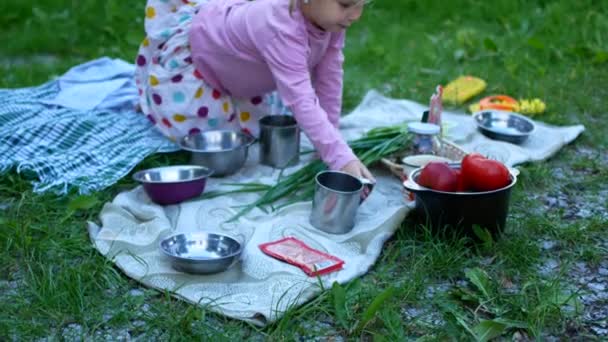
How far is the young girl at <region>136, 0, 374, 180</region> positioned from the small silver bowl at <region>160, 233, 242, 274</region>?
0.53m

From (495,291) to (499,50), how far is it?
2717mm

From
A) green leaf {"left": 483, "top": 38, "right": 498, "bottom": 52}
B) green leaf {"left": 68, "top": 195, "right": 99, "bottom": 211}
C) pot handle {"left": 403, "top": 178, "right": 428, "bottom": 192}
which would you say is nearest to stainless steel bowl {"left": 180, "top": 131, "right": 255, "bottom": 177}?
green leaf {"left": 68, "top": 195, "right": 99, "bottom": 211}

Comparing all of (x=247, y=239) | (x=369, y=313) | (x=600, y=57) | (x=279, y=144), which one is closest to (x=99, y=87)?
(x=279, y=144)

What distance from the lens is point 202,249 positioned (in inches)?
99.0

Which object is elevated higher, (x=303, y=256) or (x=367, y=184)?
(x=367, y=184)

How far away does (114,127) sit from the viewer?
3.37 m

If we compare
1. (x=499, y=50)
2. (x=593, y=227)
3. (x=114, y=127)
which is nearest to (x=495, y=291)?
(x=593, y=227)

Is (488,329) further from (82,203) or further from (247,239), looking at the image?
(82,203)

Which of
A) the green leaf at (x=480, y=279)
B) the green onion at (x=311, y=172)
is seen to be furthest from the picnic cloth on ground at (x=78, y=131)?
the green leaf at (x=480, y=279)

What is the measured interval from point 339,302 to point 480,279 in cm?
44

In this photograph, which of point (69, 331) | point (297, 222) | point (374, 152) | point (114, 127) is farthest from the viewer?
point (114, 127)

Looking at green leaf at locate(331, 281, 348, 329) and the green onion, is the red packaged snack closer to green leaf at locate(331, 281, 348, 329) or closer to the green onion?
green leaf at locate(331, 281, 348, 329)

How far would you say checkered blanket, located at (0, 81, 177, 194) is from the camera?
9.85ft

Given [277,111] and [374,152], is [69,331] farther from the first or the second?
[277,111]
